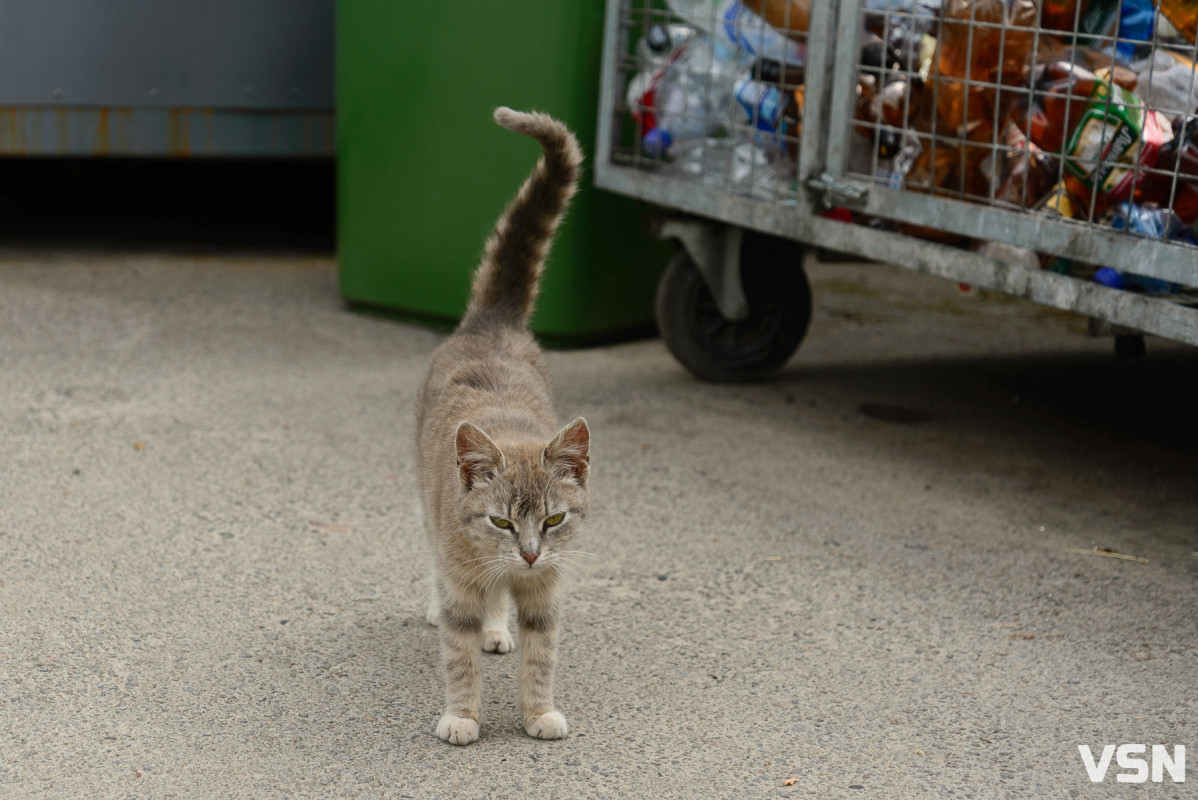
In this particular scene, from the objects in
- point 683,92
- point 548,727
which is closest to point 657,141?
point 683,92

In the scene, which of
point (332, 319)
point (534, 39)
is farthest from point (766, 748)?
point (332, 319)

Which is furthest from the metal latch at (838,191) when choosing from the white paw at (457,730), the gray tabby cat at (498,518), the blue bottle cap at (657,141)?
the white paw at (457,730)

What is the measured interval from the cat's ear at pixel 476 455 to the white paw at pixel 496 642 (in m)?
0.66

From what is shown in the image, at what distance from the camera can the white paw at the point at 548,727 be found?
2682 mm

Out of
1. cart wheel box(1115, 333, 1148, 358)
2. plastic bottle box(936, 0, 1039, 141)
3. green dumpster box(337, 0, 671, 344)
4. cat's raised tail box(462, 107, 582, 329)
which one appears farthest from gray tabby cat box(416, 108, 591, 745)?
green dumpster box(337, 0, 671, 344)

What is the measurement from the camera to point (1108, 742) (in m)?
2.71

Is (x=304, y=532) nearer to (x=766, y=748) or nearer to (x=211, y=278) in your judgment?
(x=766, y=748)

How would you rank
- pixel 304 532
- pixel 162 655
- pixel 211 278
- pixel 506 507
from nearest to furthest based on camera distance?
1. pixel 506 507
2. pixel 162 655
3. pixel 304 532
4. pixel 211 278

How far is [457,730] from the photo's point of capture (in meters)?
2.64

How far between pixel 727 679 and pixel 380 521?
4.32ft

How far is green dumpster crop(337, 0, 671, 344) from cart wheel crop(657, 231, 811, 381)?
0.57 m

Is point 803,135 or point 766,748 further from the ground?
point 803,135

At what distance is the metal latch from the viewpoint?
13.5ft

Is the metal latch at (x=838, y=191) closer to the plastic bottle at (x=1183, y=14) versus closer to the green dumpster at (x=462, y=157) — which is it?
the plastic bottle at (x=1183, y=14)
